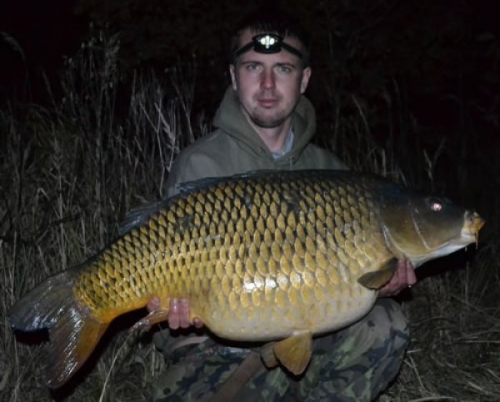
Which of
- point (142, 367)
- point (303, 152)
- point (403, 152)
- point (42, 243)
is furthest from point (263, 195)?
point (403, 152)

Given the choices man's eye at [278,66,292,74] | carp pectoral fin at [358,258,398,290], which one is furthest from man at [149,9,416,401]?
carp pectoral fin at [358,258,398,290]

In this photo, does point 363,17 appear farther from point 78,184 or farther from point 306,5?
point 78,184

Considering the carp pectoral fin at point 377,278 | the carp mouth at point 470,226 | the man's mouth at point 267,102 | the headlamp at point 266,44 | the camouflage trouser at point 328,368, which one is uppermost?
the headlamp at point 266,44

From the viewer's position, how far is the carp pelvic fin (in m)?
2.70

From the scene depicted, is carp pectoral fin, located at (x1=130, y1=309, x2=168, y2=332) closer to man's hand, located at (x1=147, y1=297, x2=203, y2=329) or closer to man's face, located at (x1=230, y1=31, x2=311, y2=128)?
man's hand, located at (x1=147, y1=297, x2=203, y2=329)

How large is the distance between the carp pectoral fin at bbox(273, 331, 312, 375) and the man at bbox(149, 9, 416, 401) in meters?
0.26

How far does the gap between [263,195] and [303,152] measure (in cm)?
80

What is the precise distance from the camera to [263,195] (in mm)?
2705

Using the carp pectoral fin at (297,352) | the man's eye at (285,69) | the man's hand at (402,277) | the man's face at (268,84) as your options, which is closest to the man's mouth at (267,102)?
the man's face at (268,84)

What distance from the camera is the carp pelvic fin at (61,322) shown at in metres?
2.70

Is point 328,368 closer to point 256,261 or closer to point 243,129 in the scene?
point 256,261

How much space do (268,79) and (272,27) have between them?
0.63 ft

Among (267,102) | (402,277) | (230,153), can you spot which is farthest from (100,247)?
(402,277)

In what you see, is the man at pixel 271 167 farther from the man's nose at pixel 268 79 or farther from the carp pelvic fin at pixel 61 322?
the carp pelvic fin at pixel 61 322
